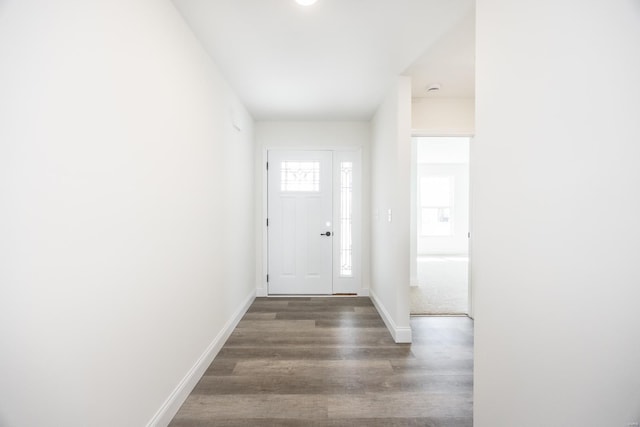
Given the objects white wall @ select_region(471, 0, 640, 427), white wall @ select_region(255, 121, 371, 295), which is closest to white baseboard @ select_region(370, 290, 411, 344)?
white wall @ select_region(255, 121, 371, 295)

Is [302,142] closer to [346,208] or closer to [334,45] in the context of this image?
[346,208]

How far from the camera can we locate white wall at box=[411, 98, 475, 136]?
10.8ft

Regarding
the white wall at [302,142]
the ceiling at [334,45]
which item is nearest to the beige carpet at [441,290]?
the white wall at [302,142]

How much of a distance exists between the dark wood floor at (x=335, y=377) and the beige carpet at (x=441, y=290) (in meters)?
0.42

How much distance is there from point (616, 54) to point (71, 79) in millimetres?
1716

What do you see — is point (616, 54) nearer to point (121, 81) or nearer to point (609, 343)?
point (609, 343)

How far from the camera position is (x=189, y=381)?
194cm

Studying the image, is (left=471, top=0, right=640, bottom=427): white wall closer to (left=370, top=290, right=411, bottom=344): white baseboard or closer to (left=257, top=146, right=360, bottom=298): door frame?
(left=370, top=290, right=411, bottom=344): white baseboard

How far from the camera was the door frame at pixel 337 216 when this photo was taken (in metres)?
4.19

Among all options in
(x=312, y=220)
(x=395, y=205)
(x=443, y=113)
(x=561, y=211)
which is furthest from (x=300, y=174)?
(x=561, y=211)

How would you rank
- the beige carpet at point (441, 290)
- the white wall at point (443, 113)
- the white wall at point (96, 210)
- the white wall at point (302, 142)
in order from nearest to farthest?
the white wall at point (96, 210), the white wall at point (443, 113), the beige carpet at point (441, 290), the white wall at point (302, 142)

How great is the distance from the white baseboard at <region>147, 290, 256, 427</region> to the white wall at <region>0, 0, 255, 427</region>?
0.17ft

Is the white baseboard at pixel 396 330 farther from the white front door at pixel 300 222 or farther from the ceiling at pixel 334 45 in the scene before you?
the ceiling at pixel 334 45

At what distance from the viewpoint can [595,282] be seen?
2.52 ft
